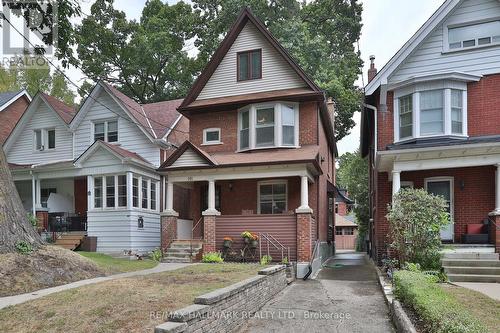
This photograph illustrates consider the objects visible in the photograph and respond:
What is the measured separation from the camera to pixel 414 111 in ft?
45.5

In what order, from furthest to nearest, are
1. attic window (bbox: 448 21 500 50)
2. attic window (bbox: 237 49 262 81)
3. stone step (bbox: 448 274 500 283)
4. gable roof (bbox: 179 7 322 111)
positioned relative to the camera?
attic window (bbox: 237 49 262 81) < gable roof (bbox: 179 7 322 111) < attic window (bbox: 448 21 500 50) < stone step (bbox: 448 274 500 283)

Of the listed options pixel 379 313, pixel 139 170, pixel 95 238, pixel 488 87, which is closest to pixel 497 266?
pixel 379 313

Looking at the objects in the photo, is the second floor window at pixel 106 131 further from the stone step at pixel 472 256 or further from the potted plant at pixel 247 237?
the stone step at pixel 472 256

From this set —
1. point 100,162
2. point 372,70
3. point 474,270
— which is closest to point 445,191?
point 474,270

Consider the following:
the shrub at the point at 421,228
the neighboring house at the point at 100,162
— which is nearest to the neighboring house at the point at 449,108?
the shrub at the point at 421,228

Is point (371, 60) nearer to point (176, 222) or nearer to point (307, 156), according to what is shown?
point (307, 156)

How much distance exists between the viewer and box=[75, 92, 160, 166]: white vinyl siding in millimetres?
19062

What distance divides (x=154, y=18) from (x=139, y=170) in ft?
66.9

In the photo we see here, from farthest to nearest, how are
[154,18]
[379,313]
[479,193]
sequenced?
[154,18] < [479,193] < [379,313]

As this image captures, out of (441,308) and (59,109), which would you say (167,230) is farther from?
(441,308)

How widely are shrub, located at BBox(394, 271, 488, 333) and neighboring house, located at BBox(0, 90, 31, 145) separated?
23.2 m

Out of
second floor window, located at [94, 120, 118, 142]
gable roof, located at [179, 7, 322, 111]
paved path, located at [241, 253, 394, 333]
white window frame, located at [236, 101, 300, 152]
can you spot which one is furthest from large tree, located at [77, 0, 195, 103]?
paved path, located at [241, 253, 394, 333]

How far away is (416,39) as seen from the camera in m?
14.0

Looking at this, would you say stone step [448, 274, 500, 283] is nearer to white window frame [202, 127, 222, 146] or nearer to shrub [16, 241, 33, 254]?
white window frame [202, 127, 222, 146]
